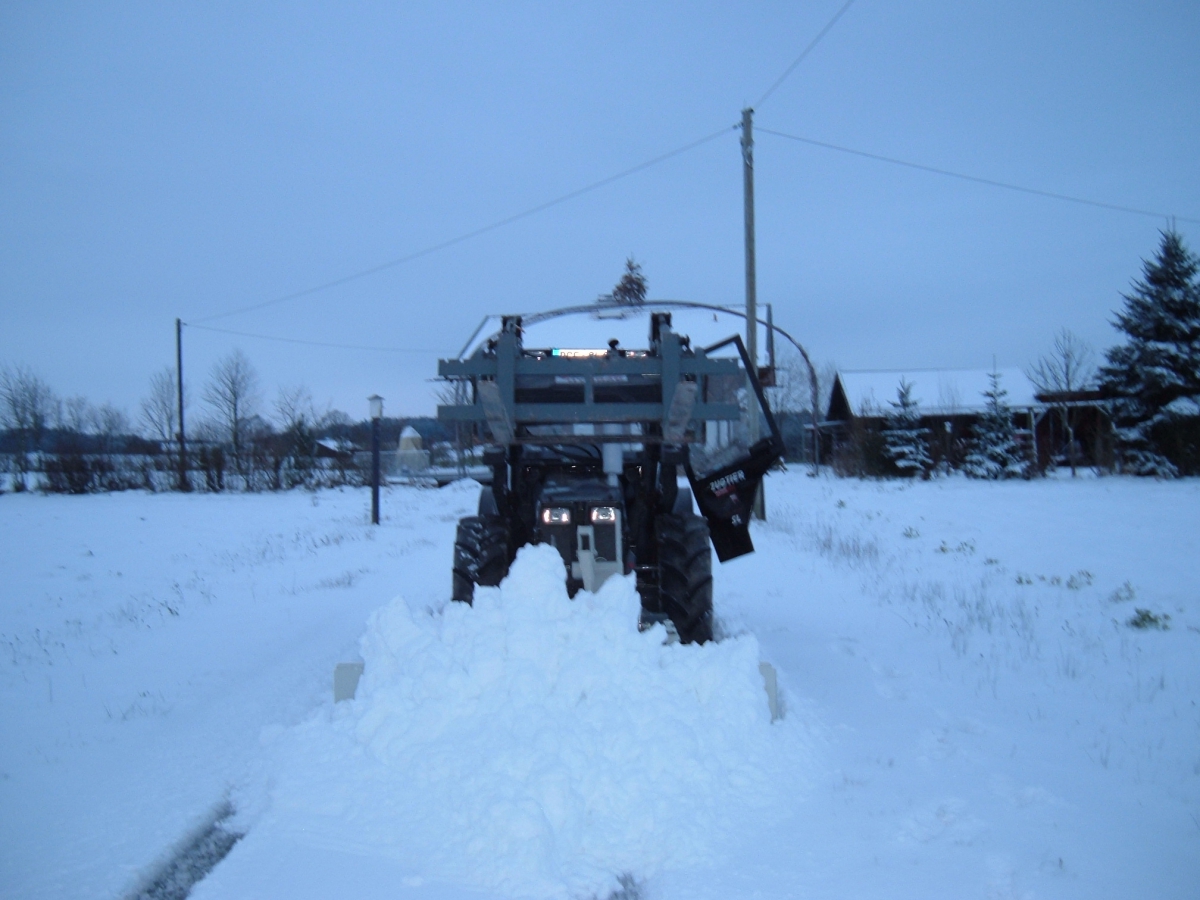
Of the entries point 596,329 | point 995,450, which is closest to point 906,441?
point 995,450

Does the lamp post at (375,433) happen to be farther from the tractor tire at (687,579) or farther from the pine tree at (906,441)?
the pine tree at (906,441)

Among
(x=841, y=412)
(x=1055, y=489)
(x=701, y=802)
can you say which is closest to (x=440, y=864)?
(x=701, y=802)

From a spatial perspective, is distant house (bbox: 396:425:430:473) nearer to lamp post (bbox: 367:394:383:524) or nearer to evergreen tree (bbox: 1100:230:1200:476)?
lamp post (bbox: 367:394:383:524)

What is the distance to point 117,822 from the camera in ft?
11.8

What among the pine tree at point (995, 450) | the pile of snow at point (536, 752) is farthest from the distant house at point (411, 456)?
the pile of snow at point (536, 752)

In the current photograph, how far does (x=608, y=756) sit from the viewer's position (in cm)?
370

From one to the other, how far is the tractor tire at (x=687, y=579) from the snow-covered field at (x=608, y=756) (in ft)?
2.18

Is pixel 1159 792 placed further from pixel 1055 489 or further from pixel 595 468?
pixel 1055 489

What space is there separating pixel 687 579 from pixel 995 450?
23778 millimetres

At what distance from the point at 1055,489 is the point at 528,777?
20.5 m

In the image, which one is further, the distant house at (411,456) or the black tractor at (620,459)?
the distant house at (411,456)

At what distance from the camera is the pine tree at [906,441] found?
92.7 feet

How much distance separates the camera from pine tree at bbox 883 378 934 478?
28.2 metres

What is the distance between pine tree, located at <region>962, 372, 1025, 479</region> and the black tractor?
72.8ft
